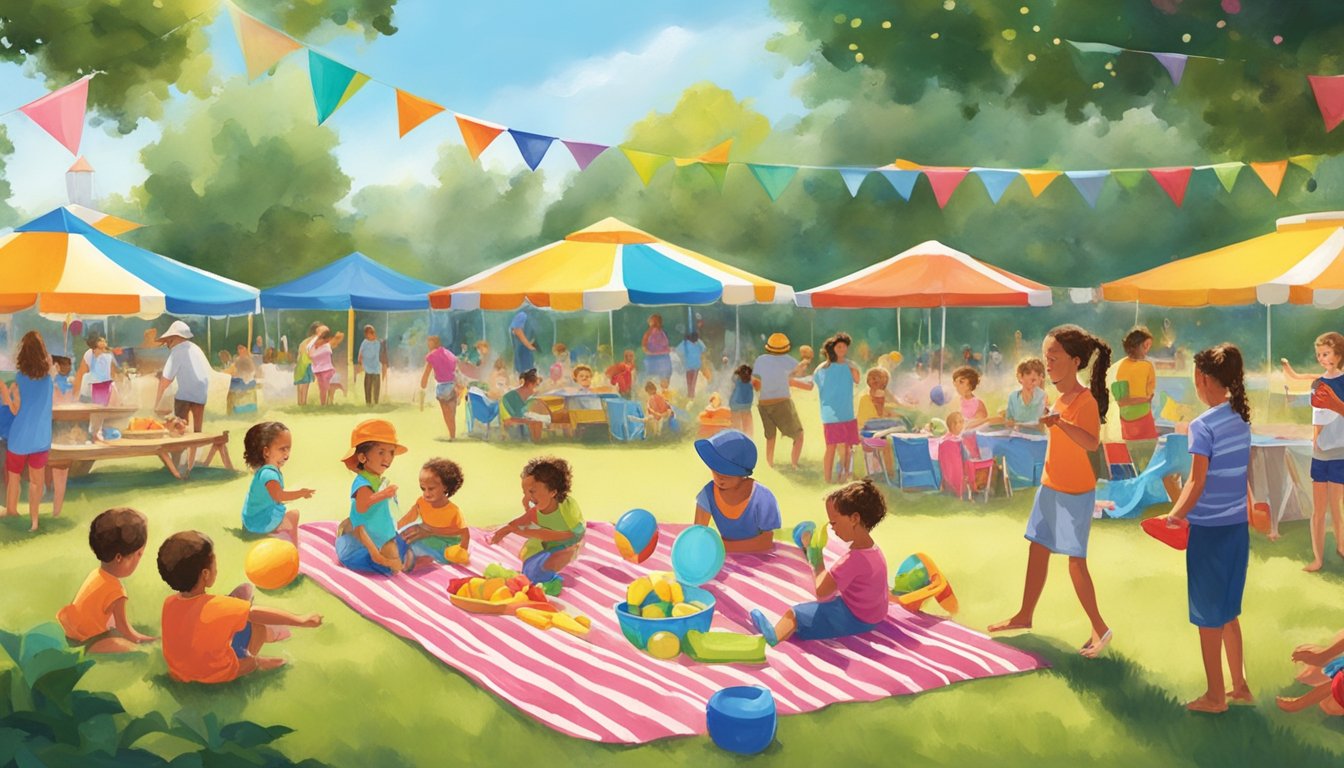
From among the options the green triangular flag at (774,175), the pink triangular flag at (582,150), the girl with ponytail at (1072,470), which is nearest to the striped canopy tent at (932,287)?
the green triangular flag at (774,175)

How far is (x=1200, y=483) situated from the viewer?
5.51 meters

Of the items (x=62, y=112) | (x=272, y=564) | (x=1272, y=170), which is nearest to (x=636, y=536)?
(x=272, y=564)

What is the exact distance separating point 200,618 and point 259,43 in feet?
18.9

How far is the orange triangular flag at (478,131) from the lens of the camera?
11305mm

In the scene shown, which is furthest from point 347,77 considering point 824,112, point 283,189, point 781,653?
point 283,189

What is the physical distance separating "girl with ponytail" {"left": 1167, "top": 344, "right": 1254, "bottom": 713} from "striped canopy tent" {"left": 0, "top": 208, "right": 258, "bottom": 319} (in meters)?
11.6

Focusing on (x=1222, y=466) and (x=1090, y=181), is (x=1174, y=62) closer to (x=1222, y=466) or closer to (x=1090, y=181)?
(x=1090, y=181)

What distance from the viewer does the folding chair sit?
11289 millimetres

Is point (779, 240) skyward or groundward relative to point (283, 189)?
groundward

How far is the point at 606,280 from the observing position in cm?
1591

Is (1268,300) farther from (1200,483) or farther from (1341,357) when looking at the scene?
(1200,483)

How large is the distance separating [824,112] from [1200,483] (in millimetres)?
34945

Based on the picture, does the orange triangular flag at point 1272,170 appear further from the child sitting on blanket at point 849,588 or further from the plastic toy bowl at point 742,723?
the plastic toy bowl at point 742,723

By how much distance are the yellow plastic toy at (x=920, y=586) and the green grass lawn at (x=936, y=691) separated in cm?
18
